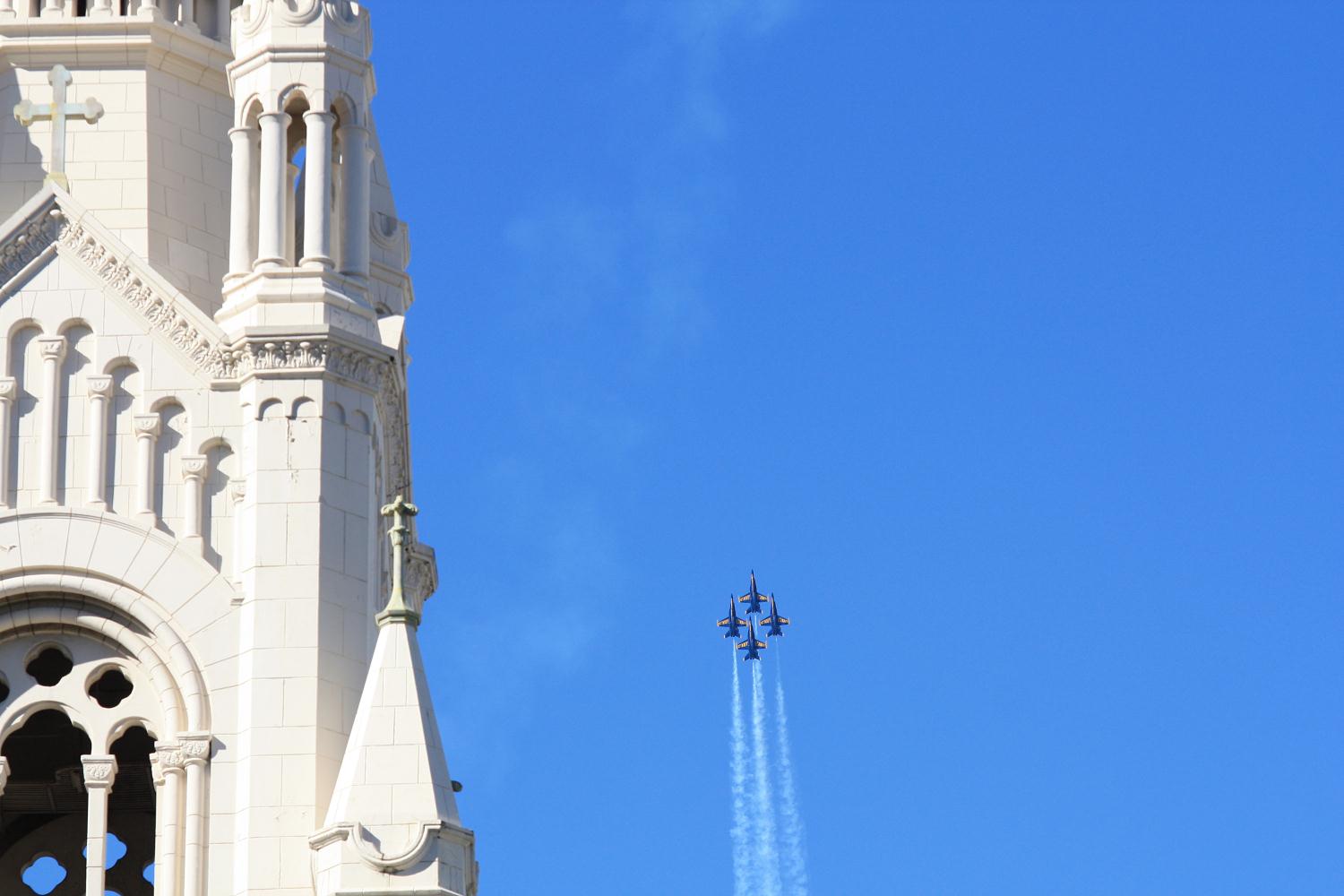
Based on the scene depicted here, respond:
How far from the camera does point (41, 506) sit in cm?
4953

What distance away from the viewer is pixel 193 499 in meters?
49.8

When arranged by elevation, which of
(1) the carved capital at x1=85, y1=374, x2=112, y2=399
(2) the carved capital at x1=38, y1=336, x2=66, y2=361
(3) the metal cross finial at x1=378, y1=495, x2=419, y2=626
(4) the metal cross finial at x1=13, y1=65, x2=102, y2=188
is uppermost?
(4) the metal cross finial at x1=13, y1=65, x2=102, y2=188

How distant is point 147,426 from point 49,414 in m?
1.49

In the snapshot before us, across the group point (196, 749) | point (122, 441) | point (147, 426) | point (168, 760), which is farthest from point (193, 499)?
point (168, 760)

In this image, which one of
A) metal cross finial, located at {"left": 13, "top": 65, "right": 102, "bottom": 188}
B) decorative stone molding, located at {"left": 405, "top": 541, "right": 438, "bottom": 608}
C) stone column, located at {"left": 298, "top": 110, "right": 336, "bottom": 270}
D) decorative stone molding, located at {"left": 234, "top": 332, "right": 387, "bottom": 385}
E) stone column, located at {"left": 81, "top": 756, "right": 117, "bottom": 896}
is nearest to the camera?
stone column, located at {"left": 81, "top": 756, "right": 117, "bottom": 896}

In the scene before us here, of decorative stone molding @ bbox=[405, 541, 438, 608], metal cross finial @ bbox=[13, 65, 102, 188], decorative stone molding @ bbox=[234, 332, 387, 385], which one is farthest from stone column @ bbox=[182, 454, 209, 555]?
decorative stone molding @ bbox=[405, 541, 438, 608]

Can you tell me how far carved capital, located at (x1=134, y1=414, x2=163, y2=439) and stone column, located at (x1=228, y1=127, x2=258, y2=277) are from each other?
267 cm

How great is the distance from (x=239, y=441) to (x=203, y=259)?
14.2 feet

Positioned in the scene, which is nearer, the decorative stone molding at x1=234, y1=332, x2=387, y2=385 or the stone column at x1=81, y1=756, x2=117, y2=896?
the stone column at x1=81, y1=756, x2=117, y2=896

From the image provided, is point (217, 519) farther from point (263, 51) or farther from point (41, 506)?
point (263, 51)

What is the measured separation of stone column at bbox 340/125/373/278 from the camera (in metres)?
52.0

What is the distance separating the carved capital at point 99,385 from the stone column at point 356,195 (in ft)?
13.4

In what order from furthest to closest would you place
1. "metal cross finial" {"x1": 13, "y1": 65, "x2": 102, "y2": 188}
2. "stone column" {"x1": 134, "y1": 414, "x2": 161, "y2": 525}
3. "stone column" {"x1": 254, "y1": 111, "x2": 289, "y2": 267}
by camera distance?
"metal cross finial" {"x1": 13, "y1": 65, "x2": 102, "y2": 188}
"stone column" {"x1": 254, "y1": 111, "x2": 289, "y2": 267}
"stone column" {"x1": 134, "y1": 414, "x2": 161, "y2": 525}

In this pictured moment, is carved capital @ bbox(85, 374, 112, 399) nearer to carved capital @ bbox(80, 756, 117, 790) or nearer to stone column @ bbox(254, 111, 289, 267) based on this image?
stone column @ bbox(254, 111, 289, 267)
